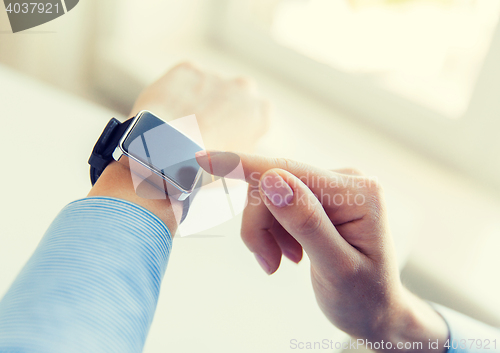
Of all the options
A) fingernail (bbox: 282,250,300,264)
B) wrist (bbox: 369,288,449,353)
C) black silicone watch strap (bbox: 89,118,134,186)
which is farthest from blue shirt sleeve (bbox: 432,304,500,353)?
black silicone watch strap (bbox: 89,118,134,186)

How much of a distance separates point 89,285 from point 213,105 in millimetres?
437

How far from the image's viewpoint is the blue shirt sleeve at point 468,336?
468mm

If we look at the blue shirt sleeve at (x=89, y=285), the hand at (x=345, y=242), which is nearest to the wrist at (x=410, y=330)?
the hand at (x=345, y=242)

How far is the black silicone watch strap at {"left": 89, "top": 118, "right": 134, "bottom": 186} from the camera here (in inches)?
17.7

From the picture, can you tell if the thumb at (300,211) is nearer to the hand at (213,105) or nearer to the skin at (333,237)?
the skin at (333,237)

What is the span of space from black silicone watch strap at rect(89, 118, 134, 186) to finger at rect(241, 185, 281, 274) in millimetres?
190

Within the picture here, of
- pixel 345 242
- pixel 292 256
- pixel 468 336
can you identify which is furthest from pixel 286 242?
pixel 468 336

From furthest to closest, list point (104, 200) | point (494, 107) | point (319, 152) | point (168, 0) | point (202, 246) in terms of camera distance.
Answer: point (168, 0) < point (319, 152) < point (494, 107) < point (202, 246) < point (104, 200)

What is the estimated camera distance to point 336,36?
2.87ft

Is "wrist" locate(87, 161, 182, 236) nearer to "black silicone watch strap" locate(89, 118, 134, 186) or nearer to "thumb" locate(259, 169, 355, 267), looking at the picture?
"black silicone watch strap" locate(89, 118, 134, 186)

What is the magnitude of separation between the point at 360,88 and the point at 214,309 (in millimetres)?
616

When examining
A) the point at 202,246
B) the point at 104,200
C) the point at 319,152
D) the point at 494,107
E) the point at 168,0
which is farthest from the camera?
the point at 168,0

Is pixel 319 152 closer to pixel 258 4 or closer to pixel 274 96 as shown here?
pixel 274 96

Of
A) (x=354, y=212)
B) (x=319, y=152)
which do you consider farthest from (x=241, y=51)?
(x=354, y=212)
